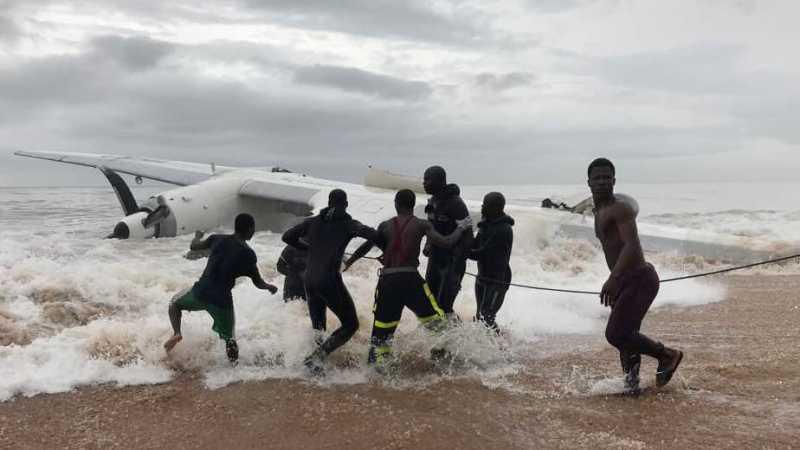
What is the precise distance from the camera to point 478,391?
4.79 metres

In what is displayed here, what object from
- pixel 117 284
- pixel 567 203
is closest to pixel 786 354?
pixel 117 284

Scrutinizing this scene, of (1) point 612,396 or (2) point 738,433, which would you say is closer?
(2) point 738,433

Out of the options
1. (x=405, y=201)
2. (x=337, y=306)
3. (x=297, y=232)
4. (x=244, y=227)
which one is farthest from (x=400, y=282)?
(x=244, y=227)

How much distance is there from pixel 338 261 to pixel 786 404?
11.4ft

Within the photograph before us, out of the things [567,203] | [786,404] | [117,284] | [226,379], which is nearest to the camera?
[786,404]

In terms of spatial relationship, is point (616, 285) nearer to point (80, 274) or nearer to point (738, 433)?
point (738, 433)

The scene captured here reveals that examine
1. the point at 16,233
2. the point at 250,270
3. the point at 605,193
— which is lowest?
the point at 16,233

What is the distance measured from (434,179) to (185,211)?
11.5m

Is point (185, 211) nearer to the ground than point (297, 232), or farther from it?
nearer to the ground

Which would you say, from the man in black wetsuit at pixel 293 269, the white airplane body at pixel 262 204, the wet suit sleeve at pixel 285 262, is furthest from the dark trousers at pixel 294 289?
the white airplane body at pixel 262 204

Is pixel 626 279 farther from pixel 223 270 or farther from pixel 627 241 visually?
pixel 223 270

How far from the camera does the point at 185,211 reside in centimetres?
1559

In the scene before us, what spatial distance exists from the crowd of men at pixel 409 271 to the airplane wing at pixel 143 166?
13053 mm

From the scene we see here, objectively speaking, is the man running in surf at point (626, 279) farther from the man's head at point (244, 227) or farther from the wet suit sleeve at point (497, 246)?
the man's head at point (244, 227)
